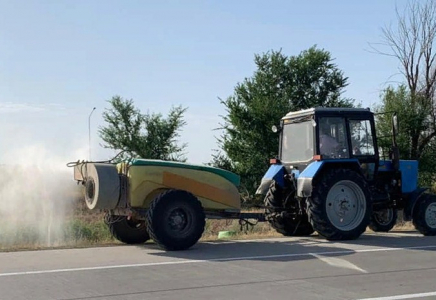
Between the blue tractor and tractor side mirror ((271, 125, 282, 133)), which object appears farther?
tractor side mirror ((271, 125, 282, 133))

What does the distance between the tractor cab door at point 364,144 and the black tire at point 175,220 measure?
13.3 feet

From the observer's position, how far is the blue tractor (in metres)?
13.4

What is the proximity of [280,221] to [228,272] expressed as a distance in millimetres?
5641

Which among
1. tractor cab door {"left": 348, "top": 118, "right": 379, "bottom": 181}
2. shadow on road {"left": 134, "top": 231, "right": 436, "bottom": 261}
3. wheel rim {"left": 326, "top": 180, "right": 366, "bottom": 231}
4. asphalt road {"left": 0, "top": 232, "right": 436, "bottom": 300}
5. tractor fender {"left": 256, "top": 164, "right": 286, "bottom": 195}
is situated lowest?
asphalt road {"left": 0, "top": 232, "right": 436, "bottom": 300}

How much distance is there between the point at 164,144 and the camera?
4344 cm

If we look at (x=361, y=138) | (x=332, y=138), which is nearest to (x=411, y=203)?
(x=361, y=138)

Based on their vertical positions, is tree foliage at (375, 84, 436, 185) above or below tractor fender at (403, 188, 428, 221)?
above

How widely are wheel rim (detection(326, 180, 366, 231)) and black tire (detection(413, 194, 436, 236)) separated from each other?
180 centimetres

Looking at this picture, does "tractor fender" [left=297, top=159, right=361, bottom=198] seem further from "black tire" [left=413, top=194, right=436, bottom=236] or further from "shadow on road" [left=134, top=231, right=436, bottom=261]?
"black tire" [left=413, top=194, right=436, bottom=236]

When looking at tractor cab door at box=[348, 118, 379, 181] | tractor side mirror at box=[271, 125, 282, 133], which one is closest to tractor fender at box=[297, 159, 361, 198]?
tractor cab door at box=[348, 118, 379, 181]

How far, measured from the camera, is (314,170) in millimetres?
13273

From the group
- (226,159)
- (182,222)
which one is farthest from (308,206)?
(226,159)

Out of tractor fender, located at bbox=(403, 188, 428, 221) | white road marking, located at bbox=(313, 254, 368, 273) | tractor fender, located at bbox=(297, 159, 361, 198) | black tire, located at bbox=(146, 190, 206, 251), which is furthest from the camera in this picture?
tractor fender, located at bbox=(403, 188, 428, 221)

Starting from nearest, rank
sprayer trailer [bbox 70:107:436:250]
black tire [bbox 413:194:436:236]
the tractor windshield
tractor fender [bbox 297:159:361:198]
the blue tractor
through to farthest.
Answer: sprayer trailer [bbox 70:107:436:250], tractor fender [bbox 297:159:361:198], the blue tractor, the tractor windshield, black tire [bbox 413:194:436:236]
